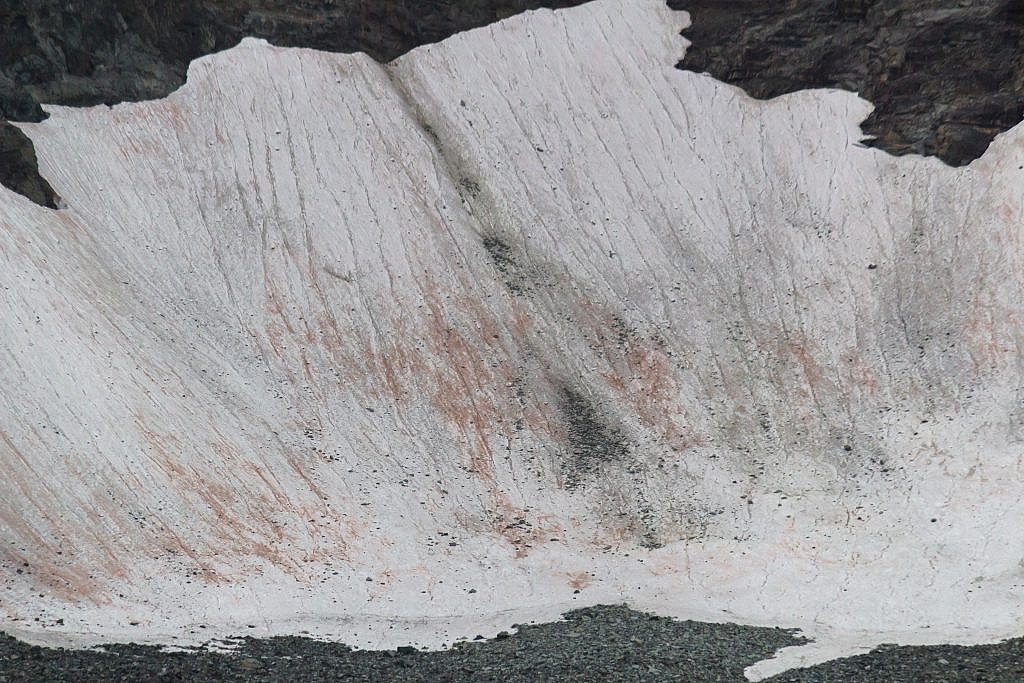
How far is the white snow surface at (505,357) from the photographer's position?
26.9 metres

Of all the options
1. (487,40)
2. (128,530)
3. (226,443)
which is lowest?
(128,530)

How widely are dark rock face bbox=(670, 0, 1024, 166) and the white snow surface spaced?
1.03m

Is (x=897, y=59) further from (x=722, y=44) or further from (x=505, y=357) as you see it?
(x=505, y=357)

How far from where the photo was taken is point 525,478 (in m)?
31.4

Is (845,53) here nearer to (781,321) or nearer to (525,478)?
(781,321)

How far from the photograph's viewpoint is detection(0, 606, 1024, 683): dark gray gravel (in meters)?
20.0

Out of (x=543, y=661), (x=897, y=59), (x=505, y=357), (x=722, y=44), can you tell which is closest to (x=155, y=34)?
(x=505, y=357)

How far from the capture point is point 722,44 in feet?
143

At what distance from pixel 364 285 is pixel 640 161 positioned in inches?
490

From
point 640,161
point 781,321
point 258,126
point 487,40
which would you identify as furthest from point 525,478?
point 487,40

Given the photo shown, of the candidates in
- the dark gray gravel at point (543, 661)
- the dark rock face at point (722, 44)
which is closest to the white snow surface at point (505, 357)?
the dark rock face at point (722, 44)

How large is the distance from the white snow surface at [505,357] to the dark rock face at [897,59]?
103cm

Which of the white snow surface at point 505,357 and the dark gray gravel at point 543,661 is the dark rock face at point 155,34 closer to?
the white snow surface at point 505,357

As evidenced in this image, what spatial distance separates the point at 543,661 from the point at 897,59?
2946cm
